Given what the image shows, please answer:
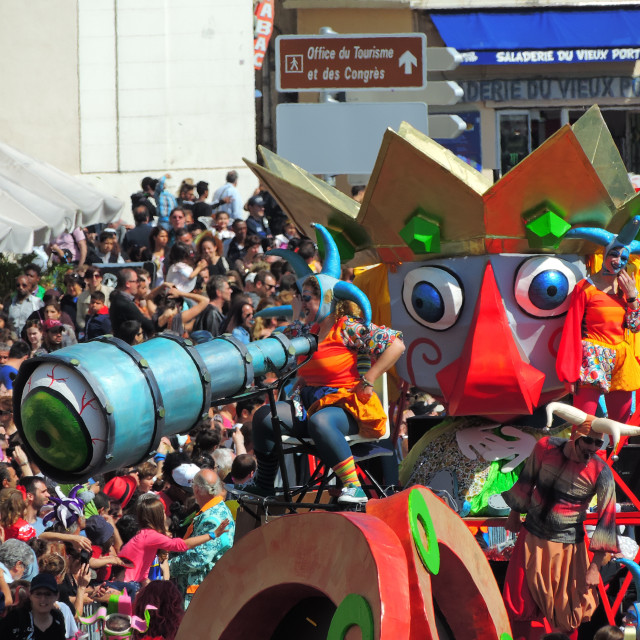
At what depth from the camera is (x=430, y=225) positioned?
8.31 m

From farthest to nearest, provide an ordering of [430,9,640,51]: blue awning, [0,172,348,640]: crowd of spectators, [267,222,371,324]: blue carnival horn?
[430,9,640,51]: blue awning, [0,172,348,640]: crowd of spectators, [267,222,371,324]: blue carnival horn

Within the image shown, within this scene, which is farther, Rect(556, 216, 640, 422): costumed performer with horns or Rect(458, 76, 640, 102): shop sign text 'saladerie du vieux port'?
Rect(458, 76, 640, 102): shop sign text 'saladerie du vieux port'

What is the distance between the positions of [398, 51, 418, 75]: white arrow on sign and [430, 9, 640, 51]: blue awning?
12.8m

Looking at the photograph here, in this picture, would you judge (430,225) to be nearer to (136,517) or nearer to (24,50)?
(136,517)

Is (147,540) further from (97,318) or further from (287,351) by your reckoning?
(97,318)

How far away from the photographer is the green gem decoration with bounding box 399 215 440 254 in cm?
831

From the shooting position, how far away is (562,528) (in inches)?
298

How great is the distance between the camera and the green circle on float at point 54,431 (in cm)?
454

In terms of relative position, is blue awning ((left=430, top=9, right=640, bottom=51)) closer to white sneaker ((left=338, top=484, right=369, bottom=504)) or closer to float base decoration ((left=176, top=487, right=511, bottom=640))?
white sneaker ((left=338, top=484, right=369, bottom=504))

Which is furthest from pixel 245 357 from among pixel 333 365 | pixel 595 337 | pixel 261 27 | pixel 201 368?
pixel 261 27

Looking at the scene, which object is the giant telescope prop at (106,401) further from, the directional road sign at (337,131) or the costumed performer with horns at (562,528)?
the directional road sign at (337,131)

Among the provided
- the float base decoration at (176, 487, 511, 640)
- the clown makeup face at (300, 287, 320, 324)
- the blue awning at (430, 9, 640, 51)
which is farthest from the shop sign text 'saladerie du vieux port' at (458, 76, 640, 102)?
the float base decoration at (176, 487, 511, 640)

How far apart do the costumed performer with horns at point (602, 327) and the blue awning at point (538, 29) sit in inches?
641

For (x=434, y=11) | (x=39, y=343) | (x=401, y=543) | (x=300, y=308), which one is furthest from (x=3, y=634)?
(x=434, y=11)
